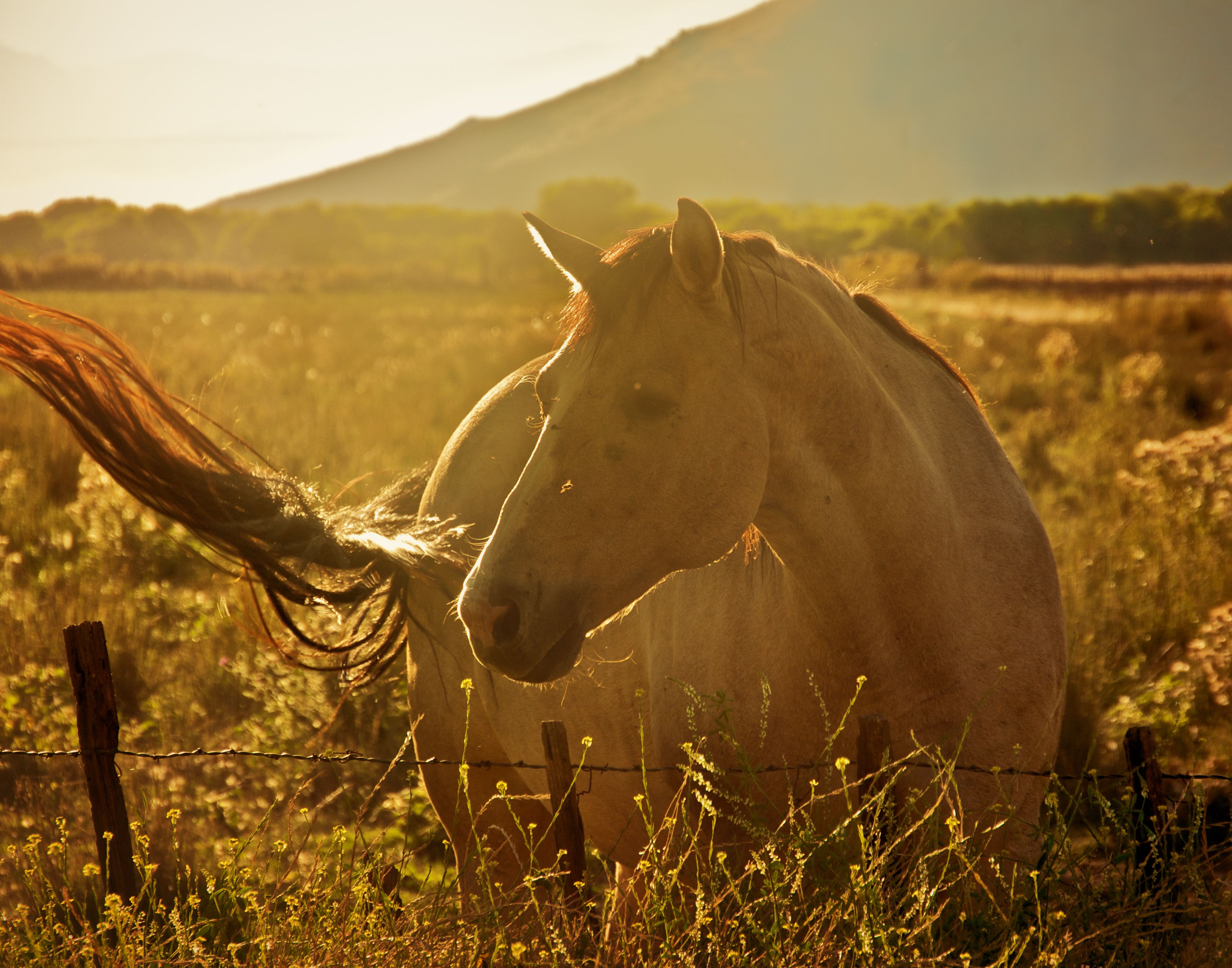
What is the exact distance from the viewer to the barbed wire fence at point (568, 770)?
1.72 metres

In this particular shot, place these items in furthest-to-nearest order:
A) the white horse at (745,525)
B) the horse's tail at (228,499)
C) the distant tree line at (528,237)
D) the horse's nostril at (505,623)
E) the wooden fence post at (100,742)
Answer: the distant tree line at (528,237) < the horse's tail at (228,499) < the wooden fence post at (100,742) < the white horse at (745,525) < the horse's nostril at (505,623)

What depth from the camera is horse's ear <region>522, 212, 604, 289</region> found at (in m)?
1.93

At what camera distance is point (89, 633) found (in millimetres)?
2227

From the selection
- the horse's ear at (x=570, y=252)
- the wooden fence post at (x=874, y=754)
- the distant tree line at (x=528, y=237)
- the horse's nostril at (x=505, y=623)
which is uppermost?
the distant tree line at (x=528, y=237)

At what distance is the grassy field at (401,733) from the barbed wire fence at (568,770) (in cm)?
9

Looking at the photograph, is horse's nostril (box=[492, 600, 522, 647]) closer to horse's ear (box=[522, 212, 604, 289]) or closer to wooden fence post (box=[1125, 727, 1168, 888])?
horse's ear (box=[522, 212, 604, 289])

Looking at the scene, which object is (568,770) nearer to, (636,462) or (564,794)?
(564,794)

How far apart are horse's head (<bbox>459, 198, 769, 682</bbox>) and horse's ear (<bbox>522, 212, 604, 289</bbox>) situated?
0.61 feet

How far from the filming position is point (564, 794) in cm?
196

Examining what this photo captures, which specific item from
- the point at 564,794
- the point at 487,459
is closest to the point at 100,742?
the point at 564,794

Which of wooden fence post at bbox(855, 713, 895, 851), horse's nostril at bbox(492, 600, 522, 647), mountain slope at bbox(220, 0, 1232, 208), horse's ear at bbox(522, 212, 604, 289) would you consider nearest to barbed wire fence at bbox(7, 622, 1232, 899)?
wooden fence post at bbox(855, 713, 895, 851)

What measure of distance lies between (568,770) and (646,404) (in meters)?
0.88

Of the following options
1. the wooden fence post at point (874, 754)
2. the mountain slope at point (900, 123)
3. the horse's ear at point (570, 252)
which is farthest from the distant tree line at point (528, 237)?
the mountain slope at point (900, 123)

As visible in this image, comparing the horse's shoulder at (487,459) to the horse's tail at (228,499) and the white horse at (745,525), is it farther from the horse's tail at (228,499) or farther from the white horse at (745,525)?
the white horse at (745,525)
